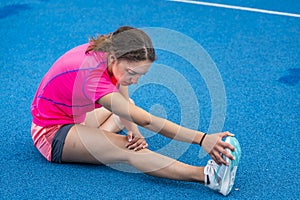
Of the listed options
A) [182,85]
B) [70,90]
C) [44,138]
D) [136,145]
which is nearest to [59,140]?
[44,138]

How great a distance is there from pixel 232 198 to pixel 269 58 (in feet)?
4.57

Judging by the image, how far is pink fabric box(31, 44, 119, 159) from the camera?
6.21ft

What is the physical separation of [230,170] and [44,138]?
0.79m

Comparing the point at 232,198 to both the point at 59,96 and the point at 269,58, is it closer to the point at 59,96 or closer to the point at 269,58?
the point at 59,96

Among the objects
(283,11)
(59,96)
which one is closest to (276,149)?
(59,96)

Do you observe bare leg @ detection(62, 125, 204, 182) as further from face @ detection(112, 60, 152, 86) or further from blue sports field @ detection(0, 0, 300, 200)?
face @ detection(112, 60, 152, 86)

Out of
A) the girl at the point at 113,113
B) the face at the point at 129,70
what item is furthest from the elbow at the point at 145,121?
the face at the point at 129,70

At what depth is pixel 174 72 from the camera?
116 inches

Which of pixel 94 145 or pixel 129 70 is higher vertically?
pixel 129 70

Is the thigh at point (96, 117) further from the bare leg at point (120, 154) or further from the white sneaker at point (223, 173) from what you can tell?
the white sneaker at point (223, 173)

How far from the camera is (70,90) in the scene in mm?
2000

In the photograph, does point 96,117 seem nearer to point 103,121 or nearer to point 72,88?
point 103,121

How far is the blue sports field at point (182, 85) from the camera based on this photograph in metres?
2.03

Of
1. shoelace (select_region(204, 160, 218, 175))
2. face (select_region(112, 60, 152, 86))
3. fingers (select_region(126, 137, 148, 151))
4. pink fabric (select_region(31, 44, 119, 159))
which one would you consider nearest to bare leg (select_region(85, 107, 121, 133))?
pink fabric (select_region(31, 44, 119, 159))
